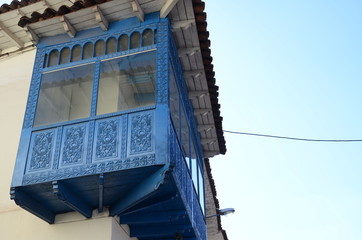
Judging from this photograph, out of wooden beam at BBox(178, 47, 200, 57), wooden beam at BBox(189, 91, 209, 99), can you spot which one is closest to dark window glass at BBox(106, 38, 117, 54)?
wooden beam at BBox(178, 47, 200, 57)

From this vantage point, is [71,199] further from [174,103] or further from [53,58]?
[53,58]

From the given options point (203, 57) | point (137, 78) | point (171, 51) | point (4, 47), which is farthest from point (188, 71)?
point (4, 47)

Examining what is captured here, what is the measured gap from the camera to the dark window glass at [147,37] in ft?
22.3

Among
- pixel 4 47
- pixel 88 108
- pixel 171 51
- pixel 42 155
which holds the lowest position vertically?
pixel 42 155

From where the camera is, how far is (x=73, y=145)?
609 cm

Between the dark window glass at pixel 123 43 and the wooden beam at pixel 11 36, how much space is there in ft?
7.92

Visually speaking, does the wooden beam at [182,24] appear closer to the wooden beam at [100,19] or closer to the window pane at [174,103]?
the window pane at [174,103]

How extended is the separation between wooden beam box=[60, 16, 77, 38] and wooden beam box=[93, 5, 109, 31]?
49cm

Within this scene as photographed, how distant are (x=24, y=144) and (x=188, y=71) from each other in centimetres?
321

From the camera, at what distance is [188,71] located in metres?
8.13

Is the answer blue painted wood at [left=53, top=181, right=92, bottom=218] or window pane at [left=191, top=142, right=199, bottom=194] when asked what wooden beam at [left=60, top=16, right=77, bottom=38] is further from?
window pane at [left=191, top=142, right=199, bottom=194]

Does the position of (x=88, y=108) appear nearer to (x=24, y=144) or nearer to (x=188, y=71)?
(x=24, y=144)

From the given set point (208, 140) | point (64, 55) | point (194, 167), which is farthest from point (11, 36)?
point (208, 140)

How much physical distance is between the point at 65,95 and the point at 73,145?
1055mm
